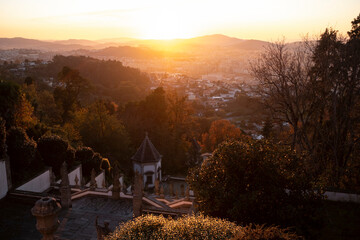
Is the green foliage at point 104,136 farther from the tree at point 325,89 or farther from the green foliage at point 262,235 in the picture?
the green foliage at point 262,235

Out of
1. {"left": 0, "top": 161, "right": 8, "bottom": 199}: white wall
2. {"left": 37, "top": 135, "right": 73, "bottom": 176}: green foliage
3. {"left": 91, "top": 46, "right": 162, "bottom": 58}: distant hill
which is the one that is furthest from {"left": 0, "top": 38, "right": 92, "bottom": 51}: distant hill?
{"left": 0, "top": 161, "right": 8, "bottom": 199}: white wall

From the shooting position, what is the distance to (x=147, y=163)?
81.0 ft

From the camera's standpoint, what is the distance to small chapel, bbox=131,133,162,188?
2466cm

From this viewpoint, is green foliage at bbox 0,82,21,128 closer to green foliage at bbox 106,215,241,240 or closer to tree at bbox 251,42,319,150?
green foliage at bbox 106,215,241,240

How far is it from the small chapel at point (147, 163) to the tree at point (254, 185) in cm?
1470

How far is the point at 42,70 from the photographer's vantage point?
7162 centimetres

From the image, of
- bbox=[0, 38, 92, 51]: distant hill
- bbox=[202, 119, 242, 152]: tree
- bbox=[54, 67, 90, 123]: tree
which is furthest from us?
bbox=[0, 38, 92, 51]: distant hill

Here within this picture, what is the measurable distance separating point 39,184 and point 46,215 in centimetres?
1268

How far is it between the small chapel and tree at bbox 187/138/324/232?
14.7 metres

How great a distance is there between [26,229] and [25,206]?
7.90ft

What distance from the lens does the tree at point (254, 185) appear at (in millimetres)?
8406

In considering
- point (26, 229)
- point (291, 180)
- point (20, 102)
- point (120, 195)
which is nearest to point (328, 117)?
point (291, 180)

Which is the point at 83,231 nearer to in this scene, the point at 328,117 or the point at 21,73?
the point at 328,117

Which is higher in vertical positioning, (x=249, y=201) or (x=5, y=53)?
(x=5, y=53)
